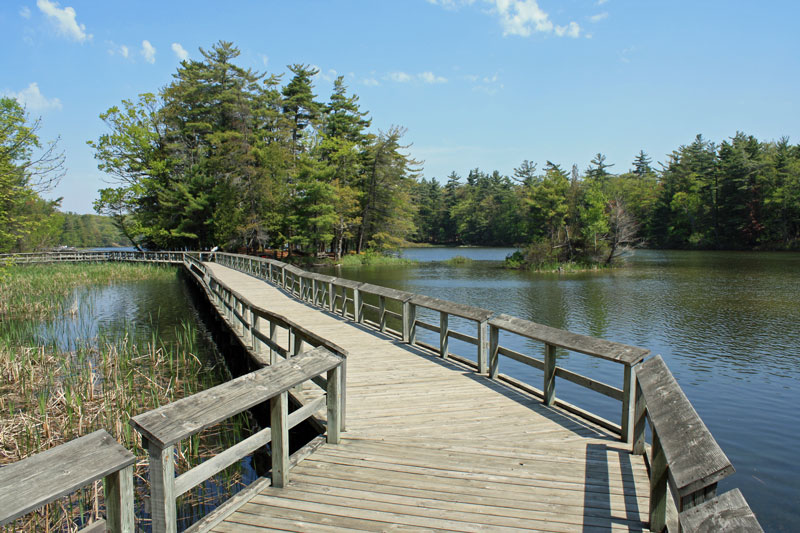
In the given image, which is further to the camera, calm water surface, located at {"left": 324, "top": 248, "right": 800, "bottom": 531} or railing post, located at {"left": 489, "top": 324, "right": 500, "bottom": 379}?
calm water surface, located at {"left": 324, "top": 248, "right": 800, "bottom": 531}

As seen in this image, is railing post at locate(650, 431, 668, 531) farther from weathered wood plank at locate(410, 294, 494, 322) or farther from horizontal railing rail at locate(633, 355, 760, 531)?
weathered wood plank at locate(410, 294, 494, 322)

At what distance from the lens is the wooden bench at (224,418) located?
262cm

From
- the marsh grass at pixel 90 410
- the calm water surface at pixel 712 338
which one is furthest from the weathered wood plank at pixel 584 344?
the marsh grass at pixel 90 410

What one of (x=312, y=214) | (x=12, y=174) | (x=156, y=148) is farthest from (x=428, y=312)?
(x=156, y=148)

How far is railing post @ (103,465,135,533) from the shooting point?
2.31 m

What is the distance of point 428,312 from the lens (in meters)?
21.0

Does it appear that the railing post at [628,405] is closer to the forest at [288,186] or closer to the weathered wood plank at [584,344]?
the weathered wood plank at [584,344]

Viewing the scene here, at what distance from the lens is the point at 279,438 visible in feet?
11.8

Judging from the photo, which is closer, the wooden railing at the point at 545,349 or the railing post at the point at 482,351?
the wooden railing at the point at 545,349

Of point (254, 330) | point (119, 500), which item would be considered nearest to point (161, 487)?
point (119, 500)

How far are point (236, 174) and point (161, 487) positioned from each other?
43.4 meters

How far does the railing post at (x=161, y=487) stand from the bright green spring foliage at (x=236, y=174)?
131ft

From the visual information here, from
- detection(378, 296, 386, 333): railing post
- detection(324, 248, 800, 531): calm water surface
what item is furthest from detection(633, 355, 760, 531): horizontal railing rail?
detection(378, 296, 386, 333): railing post

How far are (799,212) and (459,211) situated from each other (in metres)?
56.5
